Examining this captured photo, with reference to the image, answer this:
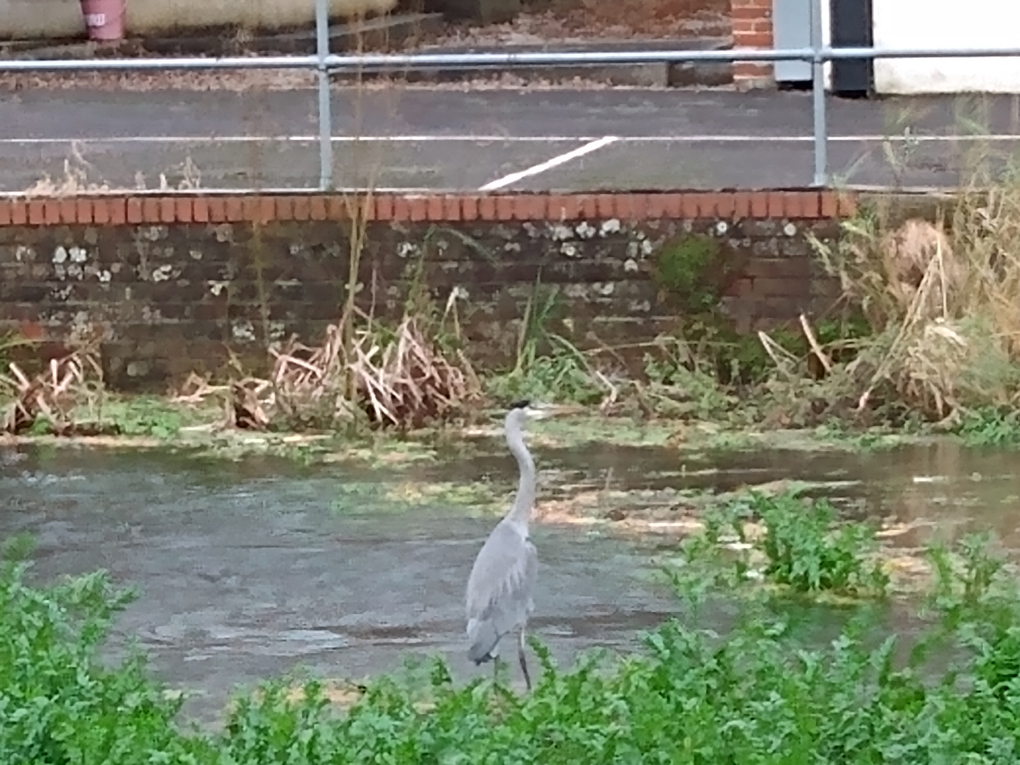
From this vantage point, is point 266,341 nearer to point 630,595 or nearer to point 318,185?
point 318,185

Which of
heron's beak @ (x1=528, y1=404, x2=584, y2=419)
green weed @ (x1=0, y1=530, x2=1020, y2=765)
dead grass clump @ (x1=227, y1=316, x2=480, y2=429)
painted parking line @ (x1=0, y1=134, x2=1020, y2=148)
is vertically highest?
painted parking line @ (x1=0, y1=134, x2=1020, y2=148)

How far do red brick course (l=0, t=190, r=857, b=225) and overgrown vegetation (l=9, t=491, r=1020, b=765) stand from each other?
321 cm

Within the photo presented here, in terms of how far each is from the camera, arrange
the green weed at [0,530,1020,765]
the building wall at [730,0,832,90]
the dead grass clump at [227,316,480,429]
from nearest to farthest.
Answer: the green weed at [0,530,1020,765] → the dead grass clump at [227,316,480,429] → the building wall at [730,0,832,90]

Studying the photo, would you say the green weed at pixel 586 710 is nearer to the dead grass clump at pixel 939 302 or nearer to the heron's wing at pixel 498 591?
the heron's wing at pixel 498 591

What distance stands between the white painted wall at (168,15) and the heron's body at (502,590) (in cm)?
1226

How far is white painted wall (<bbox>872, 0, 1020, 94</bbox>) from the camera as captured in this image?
14430 millimetres

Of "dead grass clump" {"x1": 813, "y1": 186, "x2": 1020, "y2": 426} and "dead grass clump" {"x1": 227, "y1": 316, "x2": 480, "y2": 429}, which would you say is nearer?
"dead grass clump" {"x1": 813, "y1": 186, "x2": 1020, "y2": 426}

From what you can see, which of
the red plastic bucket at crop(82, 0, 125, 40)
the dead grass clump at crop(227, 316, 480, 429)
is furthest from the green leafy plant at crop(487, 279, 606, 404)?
the red plastic bucket at crop(82, 0, 125, 40)

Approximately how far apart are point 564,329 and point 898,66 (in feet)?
21.3

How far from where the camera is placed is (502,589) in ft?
18.3

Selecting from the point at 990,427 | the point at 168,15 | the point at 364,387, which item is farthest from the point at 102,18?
the point at 990,427

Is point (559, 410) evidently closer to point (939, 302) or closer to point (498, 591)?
point (939, 302)

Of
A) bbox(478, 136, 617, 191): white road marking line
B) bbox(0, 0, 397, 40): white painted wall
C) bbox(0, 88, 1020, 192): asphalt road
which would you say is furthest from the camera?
bbox(0, 0, 397, 40): white painted wall

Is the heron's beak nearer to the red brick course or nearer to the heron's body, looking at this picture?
the red brick course
